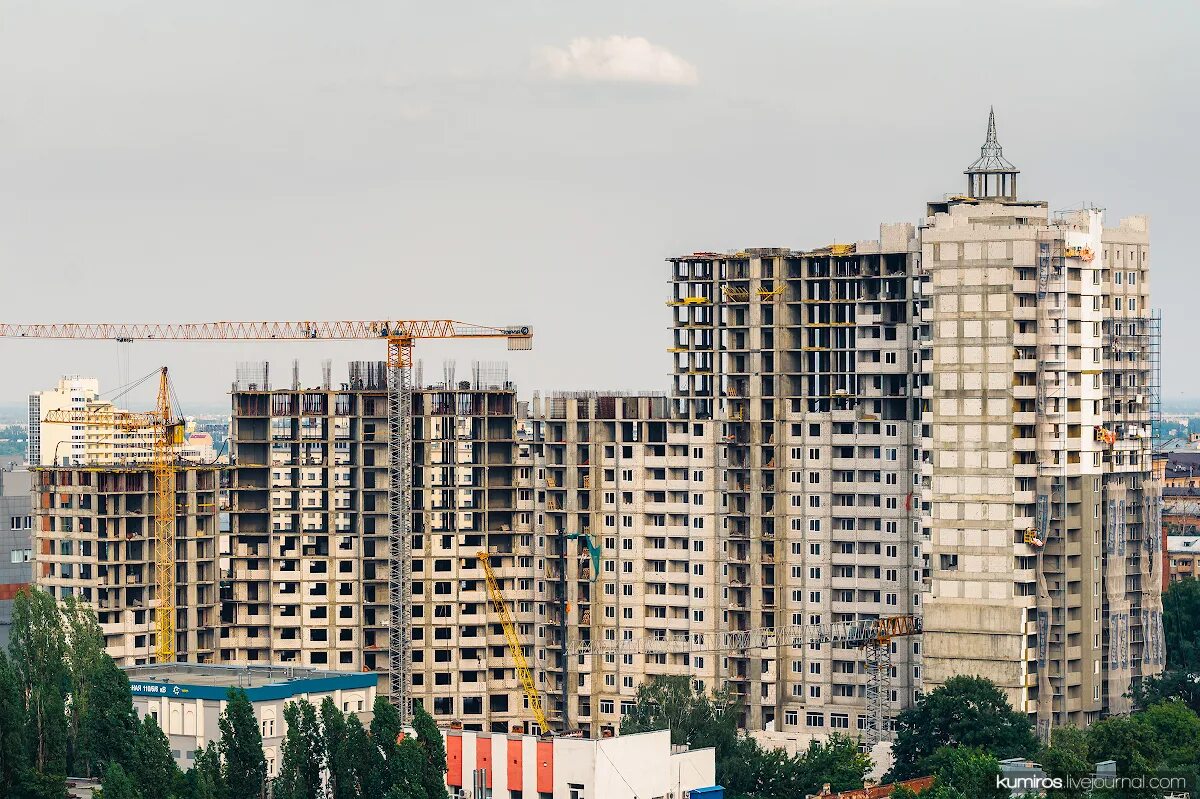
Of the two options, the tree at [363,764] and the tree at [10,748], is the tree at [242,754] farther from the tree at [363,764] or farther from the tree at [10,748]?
the tree at [10,748]

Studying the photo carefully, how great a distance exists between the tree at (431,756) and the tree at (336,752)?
4647mm

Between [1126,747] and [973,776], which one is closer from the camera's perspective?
[973,776]

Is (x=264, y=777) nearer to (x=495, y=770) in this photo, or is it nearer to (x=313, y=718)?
(x=313, y=718)

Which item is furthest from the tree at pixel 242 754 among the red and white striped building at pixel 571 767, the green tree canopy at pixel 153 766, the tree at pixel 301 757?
the red and white striped building at pixel 571 767

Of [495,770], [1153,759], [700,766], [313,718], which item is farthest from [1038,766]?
[313,718]

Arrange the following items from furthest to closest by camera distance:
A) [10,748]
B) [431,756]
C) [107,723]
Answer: [107,723] < [431,756] < [10,748]

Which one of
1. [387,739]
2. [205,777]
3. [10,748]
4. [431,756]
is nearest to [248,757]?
[205,777]

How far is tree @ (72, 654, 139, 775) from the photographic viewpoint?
19025cm

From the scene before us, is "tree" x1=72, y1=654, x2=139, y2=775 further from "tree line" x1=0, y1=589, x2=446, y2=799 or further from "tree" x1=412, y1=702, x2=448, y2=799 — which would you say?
"tree" x1=412, y1=702, x2=448, y2=799

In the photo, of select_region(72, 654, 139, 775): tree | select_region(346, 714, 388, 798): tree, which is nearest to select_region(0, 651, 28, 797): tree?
select_region(72, 654, 139, 775): tree

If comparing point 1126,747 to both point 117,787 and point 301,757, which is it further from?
point 117,787

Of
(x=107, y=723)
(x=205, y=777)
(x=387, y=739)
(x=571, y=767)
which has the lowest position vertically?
(x=571, y=767)

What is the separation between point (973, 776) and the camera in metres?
180

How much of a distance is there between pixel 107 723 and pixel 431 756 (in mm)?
23344
